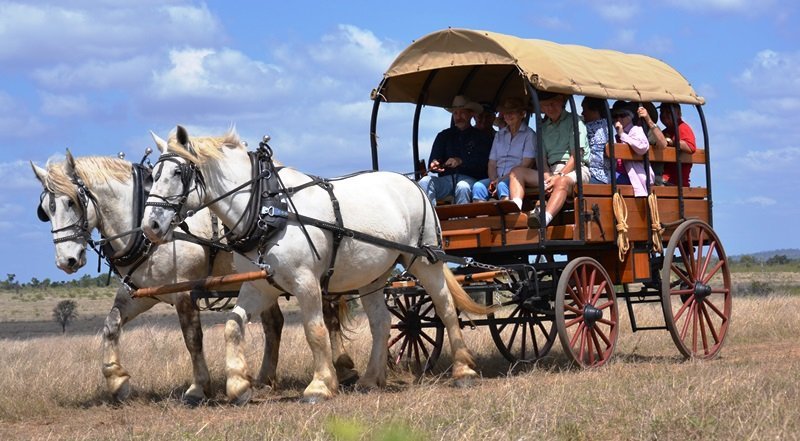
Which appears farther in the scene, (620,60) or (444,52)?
(620,60)

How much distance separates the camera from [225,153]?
8844mm

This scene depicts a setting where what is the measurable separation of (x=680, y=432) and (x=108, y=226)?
17.6 feet

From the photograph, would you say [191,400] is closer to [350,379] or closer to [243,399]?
[243,399]

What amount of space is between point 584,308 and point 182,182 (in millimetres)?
3957

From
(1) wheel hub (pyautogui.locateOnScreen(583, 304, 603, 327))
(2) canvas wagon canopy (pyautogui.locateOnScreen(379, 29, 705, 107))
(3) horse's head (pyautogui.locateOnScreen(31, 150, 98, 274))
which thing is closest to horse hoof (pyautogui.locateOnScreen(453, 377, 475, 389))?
(1) wheel hub (pyautogui.locateOnScreen(583, 304, 603, 327))

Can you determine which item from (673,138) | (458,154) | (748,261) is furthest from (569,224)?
(748,261)

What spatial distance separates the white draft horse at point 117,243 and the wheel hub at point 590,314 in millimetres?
3240

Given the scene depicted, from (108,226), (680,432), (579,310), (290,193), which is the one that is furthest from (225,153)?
(680,432)

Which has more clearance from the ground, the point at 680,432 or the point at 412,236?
the point at 412,236

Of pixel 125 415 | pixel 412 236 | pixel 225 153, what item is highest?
pixel 225 153

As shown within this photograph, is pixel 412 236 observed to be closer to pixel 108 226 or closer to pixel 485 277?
pixel 485 277

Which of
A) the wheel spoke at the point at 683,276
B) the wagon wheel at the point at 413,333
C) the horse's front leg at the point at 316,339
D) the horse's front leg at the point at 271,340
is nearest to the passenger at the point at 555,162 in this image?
the wheel spoke at the point at 683,276

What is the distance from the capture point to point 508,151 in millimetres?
10828

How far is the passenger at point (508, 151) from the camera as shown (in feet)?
35.0
